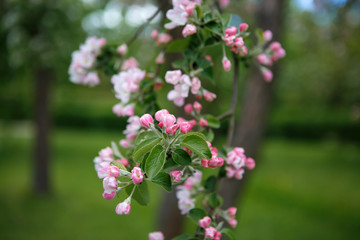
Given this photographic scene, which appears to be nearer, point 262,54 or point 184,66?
point 184,66

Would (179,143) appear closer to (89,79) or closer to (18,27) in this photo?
(89,79)

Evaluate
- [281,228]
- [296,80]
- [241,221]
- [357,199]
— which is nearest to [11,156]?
[241,221]

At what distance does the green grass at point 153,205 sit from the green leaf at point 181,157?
10.2 ft

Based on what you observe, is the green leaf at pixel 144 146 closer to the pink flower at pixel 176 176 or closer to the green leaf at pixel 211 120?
the pink flower at pixel 176 176

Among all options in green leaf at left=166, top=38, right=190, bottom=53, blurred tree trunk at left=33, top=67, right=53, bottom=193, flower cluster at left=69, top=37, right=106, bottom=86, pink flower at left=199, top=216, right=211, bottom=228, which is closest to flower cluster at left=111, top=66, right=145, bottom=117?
green leaf at left=166, top=38, right=190, bottom=53

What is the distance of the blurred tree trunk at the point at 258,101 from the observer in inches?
116

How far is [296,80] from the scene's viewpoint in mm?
13984

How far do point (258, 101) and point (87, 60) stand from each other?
1.83 meters

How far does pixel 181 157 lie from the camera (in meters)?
0.98

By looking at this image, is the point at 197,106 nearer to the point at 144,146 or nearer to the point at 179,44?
the point at 179,44

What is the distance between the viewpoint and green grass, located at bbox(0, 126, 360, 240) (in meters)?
5.55

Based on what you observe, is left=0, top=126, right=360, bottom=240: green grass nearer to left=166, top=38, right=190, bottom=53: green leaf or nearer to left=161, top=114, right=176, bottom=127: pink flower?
left=166, top=38, right=190, bottom=53: green leaf

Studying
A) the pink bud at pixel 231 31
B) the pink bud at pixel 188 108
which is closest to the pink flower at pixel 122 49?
the pink bud at pixel 188 108

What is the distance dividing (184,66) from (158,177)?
42cm
